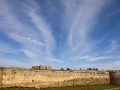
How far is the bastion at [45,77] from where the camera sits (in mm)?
17656

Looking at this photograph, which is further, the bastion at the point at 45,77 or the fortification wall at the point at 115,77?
the fortification wall at the point at 115,77

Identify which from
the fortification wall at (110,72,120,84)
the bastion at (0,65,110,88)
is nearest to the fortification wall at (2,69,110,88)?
the bastion at (0,65,110,88)

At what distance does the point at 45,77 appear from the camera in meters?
21.1

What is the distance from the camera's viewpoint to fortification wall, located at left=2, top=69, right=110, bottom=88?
17755 mm

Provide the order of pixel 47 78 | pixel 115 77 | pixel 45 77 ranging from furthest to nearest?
pixel 115 77, pixel 47 78, pixel 45 77

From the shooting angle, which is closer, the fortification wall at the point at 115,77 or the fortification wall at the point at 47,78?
the fortification wall at the point at 47,78

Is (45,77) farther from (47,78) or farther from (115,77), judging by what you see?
(115,77)

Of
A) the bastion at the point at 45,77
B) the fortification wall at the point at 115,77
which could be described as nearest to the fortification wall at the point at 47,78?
the bastion at the point at 45,77

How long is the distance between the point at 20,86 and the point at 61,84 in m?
6.80

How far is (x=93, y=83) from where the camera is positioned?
93.4 ft

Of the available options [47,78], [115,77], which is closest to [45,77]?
[47,78]

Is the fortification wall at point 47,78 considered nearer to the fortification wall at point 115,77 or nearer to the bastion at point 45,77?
the bastion at point 45,77

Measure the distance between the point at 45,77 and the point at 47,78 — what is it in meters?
0.37

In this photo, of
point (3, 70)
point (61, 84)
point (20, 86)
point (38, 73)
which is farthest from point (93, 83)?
point (3, 70)
